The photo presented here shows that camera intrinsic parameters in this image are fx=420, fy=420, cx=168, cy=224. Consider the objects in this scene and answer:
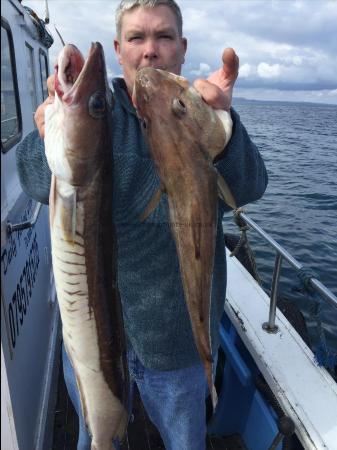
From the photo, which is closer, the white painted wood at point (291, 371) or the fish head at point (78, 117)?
the fish head at point (78, 117)

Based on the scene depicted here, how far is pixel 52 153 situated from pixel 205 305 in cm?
87

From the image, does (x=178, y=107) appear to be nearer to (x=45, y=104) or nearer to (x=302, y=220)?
(x=45, y=104)

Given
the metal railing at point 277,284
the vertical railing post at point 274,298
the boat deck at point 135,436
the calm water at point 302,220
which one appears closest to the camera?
the metal railing at point 277,284

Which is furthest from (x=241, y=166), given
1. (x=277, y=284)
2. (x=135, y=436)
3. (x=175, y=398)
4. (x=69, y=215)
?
(x=135, y=436)

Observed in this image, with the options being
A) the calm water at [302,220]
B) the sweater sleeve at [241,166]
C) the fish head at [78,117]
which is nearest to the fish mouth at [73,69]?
A: the fish head at [78,117]

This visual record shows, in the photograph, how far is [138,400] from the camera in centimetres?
398

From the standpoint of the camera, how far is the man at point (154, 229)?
184 cm

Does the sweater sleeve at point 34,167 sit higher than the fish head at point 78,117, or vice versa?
the fish head at point 78,117

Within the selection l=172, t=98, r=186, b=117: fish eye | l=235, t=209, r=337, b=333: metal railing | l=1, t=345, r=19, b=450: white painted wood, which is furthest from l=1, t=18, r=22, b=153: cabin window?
l=235, t=209, r=337, b=333: metal railing

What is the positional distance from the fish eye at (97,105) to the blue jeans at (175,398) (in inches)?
51.3

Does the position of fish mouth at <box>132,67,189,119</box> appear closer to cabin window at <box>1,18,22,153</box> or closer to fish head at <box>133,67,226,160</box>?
fish head at <box>133,67,226,160</box>

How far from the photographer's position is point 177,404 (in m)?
2.23

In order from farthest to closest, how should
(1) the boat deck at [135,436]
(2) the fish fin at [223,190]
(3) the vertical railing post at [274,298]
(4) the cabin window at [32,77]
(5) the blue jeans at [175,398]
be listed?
Answer: (4) the cabin window at [32,77], (1) the boat deck at [135,436], (3) the vertical railing post at [274,298], (5) the blue jeans at [175,398], (2) the fish fin at [223,190]

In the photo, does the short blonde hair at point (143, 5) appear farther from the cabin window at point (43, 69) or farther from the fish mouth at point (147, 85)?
the cabin window at point (43, 69)
